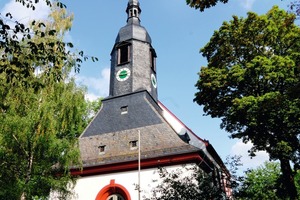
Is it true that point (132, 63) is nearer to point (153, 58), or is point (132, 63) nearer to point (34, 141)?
point (153, 58)

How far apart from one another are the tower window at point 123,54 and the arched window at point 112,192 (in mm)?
8587

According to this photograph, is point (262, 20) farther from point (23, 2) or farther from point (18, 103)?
point (23, 2)

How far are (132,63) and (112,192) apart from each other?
335 inches

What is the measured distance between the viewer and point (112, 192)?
55.7 ft

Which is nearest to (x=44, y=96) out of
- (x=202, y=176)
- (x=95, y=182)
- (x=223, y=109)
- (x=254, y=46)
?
(x=95, y=182)

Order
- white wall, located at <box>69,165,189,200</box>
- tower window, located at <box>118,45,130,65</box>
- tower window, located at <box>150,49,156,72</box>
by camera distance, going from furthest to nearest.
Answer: tower window, located at <box>150,49,156,72</box> < tower window, located at <box>118,45,130,65</box> < white wall, located at <box>69,165,189,200</box>

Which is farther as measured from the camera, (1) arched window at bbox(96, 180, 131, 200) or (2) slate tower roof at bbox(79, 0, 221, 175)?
(2) slate tower roof at bbox(79, 0, 221, 175)

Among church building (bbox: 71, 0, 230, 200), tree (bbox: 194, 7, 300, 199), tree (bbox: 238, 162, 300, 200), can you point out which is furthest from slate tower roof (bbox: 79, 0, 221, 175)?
tree (bbox: 238, 162, 300, 200)

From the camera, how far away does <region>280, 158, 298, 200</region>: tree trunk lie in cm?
1504

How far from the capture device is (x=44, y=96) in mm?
14977

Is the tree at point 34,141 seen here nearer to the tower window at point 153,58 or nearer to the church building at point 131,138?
the church building at point 131,138

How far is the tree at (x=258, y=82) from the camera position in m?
15.1

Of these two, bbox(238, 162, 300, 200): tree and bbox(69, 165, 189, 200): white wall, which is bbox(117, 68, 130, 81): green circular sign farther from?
bbox(238, 162, 300, 200): tree

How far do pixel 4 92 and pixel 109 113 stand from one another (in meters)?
7.57
